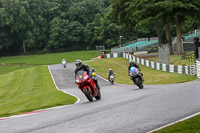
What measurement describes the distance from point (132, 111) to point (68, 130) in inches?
98.3

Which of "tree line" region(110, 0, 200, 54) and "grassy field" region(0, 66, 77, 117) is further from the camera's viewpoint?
"tree line" region(110, 0, 200, 54)

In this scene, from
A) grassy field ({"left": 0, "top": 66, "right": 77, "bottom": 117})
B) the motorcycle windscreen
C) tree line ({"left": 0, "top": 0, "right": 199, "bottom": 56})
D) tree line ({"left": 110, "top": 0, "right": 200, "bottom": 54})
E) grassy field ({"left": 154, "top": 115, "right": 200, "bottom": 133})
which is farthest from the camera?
tree line ({"left": 0, "top": 0, "right": 199, "bottom": 56})

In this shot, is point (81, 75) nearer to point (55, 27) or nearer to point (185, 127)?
point (185, 127)

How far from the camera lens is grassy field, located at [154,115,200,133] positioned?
7031 mm

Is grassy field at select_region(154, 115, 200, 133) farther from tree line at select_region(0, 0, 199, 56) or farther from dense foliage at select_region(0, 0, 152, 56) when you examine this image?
dense foliage at select_region(0, 0, 152, 56)

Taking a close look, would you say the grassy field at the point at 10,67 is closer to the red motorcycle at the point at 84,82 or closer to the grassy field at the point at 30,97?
the grassy field at the point at 30,97

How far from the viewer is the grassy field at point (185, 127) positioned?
23.1 feet

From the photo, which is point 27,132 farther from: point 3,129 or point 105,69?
point 105,69

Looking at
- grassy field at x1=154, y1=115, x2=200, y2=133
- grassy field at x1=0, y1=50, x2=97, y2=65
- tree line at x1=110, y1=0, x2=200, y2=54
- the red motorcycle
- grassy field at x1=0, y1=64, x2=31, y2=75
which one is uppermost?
tree line at x1=110, y1=0, x2=200, y2=54

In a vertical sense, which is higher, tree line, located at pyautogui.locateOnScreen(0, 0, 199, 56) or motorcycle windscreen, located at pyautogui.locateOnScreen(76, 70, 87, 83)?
tree line, located at pyautogui.locateOnScreen(0, 0, 199, 56)

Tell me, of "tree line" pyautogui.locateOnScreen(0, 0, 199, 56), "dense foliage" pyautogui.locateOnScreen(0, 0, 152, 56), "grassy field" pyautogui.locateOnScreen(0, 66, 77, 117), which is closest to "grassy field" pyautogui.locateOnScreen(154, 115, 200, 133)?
"grassy field" pyautogui.locateOnScreen(0, 66, 77, 117)

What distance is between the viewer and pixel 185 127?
7.32 metres

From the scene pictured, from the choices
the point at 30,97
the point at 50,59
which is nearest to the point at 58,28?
the point at 50,59

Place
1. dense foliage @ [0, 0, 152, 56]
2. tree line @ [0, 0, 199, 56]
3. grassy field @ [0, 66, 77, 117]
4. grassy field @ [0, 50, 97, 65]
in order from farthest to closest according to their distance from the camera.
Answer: dense foliage @ [0, 0, 152, 56]
tree line @ [0, 0, 199, 56]
grassy field @ [0, 50, 97, 65]
grassy field @ [0, 66, 77, 117]
